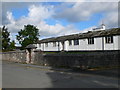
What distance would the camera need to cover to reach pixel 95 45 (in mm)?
36719

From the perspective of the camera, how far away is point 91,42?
37.6m

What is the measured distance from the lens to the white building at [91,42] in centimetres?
3331

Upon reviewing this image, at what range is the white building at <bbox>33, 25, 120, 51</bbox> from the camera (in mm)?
33312

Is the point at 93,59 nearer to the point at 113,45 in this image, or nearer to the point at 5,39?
the point at 113,45

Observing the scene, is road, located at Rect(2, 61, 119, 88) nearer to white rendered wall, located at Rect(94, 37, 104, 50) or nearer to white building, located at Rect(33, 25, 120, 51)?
white building, located at Rect(33, 25, 120, 51)

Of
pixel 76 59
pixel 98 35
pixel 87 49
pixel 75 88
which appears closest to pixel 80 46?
pixel 87 49

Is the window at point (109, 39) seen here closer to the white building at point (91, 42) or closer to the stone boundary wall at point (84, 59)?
the white building at point (91, 42)

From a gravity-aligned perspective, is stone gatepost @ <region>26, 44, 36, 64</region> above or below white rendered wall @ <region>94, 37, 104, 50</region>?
below

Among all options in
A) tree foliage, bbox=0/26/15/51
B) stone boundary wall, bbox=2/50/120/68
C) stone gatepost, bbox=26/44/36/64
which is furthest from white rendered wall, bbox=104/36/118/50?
tree foliage, bbox=0/26/15/51

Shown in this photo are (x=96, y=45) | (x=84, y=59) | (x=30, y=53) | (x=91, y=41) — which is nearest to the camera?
(x=84, y=59)

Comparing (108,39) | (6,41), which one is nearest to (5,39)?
(6,41)

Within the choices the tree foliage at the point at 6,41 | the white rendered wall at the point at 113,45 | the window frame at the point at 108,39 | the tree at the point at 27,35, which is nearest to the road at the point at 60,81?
the white rendered wall at the point at 113,45

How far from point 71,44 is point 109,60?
23754mm

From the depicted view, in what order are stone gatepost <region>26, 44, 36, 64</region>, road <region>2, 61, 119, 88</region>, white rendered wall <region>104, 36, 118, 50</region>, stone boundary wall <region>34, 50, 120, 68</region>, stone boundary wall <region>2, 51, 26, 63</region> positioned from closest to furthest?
road <region>2, 61, 119, 88</region>, stone boundary wall <region>34, 50, 120, 68</region>, stone gatepost <region>26, 44, 36, 64</region>, stone boundary wall <region>2, 51, 26, 63</region>, white rendered wall <region>104, 36, 118, 50</region>
